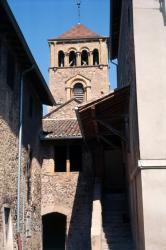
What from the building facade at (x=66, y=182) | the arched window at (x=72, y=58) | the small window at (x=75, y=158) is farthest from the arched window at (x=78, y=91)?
the small window at (x=75, y=158)

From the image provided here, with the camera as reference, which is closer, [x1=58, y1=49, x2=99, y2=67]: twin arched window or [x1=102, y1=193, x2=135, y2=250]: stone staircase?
[x1=102, y1=193, x2=135, y2=250]: stone staircase

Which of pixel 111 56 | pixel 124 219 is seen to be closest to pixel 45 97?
pixel 111 56

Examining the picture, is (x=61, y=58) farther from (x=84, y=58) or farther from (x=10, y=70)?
(x=10, y=70)

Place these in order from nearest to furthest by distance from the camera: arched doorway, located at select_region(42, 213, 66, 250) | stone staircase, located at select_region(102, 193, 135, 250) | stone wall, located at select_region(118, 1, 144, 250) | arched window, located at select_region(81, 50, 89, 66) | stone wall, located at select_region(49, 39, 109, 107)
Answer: stone wall, located at select_region(118, 1, 144, 250) → stone staircase, located at select_region(102, 193, 135, 250) → arched doorway, located at select_region(42, 213, 66, 250) → stone wall, located at select_region(49, 39, 109, 107) → arched window, located at select_region(81, 50, 89, 66)

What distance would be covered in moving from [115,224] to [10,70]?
6.62m

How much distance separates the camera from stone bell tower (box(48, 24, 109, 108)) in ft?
125

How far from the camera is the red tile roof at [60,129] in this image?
58.9 ft

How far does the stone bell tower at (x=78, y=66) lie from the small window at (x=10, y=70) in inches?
963

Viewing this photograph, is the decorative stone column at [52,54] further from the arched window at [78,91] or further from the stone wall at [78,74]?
the arched window at [78,91]

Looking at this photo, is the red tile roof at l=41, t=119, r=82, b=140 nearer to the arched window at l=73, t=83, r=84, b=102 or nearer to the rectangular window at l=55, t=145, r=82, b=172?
the rectangular window at l=55, t=145, r=82, b=172

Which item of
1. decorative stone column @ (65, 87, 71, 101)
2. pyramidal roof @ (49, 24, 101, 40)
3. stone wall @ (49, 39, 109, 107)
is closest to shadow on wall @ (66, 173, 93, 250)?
decorative stone column @ (65, 87, 71, 101)

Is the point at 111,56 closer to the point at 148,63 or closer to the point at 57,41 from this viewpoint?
the point at 148,63

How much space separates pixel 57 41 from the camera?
129 feet

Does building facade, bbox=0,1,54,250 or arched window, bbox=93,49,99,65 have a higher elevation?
arched window, bbox=93,49,99,65
